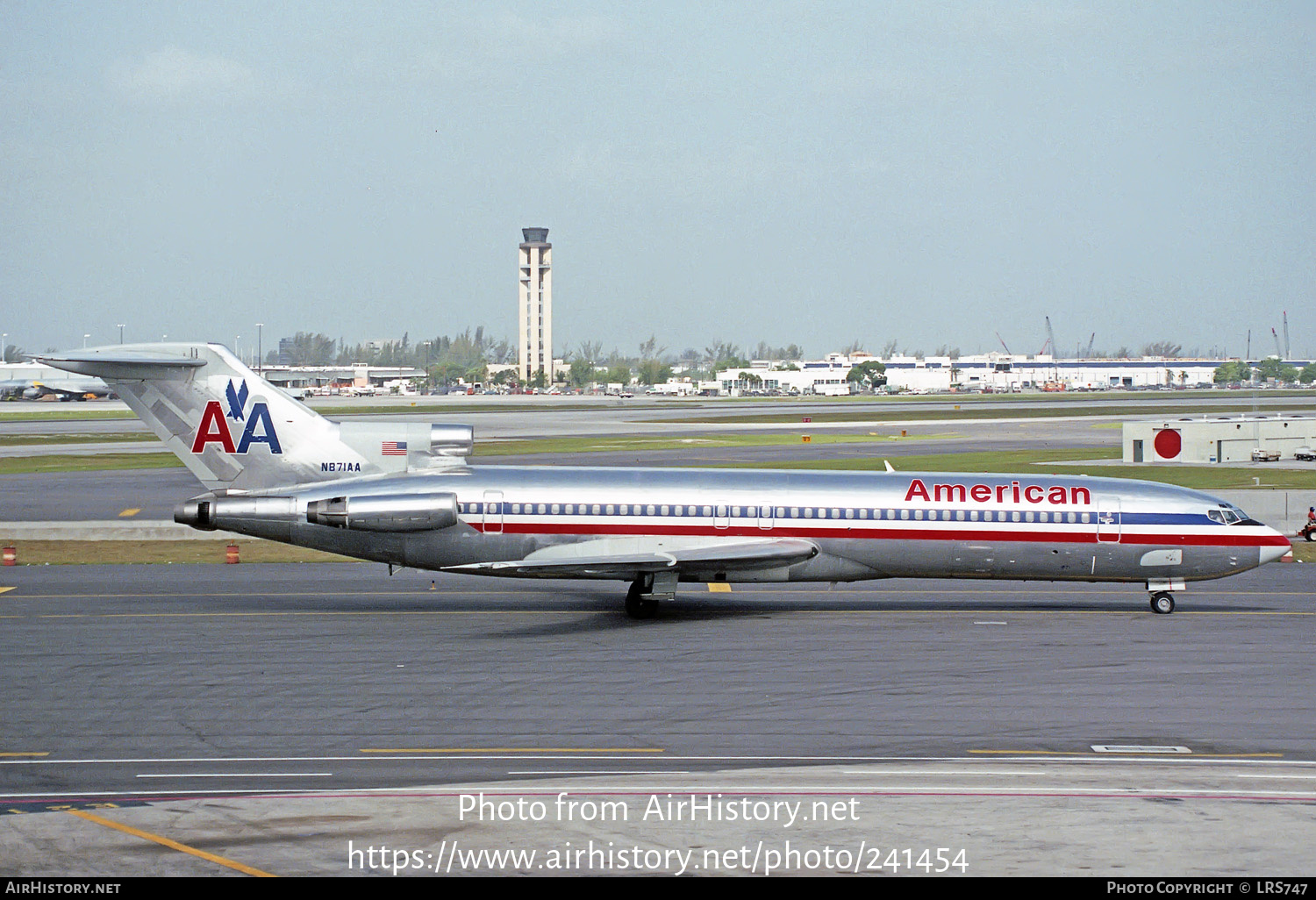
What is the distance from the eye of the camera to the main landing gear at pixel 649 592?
1097 inches

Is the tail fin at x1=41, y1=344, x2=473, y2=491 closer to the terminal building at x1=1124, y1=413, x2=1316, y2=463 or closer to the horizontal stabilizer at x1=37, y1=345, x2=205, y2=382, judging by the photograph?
the horizontal stabilizer at x1=37, y1=345, x2=205, y2=382

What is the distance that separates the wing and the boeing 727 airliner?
0.14 feet

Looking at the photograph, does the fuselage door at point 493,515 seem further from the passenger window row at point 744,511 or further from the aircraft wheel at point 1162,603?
the aircraft wheel at point 1162,603

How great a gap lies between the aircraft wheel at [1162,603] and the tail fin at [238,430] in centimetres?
1614

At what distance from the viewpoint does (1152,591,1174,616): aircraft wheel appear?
28859 millimetres

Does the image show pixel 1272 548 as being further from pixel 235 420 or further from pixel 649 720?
pixel 235 420

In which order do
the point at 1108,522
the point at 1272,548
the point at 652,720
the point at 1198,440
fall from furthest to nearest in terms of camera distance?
the point at 1198,440, the point at 1272,548, the point at 1108,522, the point at 652,720

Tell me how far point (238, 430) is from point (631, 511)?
903 centimetres

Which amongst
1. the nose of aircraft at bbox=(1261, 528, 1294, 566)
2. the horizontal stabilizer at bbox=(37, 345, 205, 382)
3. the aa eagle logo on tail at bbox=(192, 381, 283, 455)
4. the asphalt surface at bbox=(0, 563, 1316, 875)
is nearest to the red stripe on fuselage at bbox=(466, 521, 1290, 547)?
the nose of aircraft at bbox=(1261, 528, 1294, 566)

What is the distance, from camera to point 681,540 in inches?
1099

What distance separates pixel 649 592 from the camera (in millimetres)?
27969

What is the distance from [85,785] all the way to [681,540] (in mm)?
14494

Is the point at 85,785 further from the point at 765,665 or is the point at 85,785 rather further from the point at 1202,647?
the point at 1202,647

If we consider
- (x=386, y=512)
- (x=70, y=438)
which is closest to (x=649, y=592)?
(x=386, y=512)
